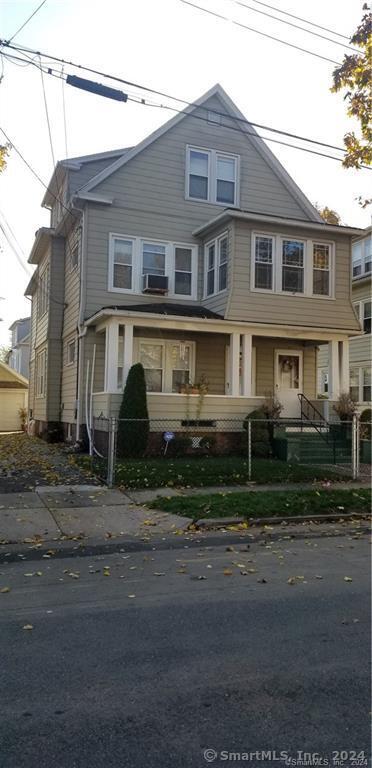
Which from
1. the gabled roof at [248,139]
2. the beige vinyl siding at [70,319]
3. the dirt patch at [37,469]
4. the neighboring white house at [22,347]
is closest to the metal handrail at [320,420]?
the dirt patch at [37,469]

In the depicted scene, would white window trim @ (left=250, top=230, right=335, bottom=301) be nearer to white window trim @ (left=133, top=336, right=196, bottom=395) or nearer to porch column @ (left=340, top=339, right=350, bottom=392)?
porch column @ (left=340, top=339, right=350, bottom=392)

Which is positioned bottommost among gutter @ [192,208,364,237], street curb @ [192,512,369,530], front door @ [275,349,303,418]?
street curb @ [192,512,369,530]

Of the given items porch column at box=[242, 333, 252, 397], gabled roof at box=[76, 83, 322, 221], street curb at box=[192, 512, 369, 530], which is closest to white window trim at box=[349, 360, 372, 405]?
gabled roof at box=[76, 83, 322, 221]

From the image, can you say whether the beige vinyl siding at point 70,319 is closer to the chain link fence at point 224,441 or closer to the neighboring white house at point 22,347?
the chain link fence at point 224,441

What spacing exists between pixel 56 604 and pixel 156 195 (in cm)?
1491

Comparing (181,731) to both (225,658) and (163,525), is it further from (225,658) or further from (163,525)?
(163,525)

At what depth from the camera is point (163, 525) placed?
825 cm

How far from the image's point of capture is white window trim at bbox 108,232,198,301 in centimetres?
1705

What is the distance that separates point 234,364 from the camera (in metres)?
16.0

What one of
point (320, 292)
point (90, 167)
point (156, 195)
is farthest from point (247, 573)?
point (90, 167)

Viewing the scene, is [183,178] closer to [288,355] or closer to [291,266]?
[291,266]

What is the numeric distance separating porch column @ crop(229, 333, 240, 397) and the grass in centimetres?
575

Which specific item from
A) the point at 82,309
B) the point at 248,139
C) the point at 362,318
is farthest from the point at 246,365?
the point at 362,318

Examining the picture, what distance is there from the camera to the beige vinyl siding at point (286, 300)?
16422 millimetres
